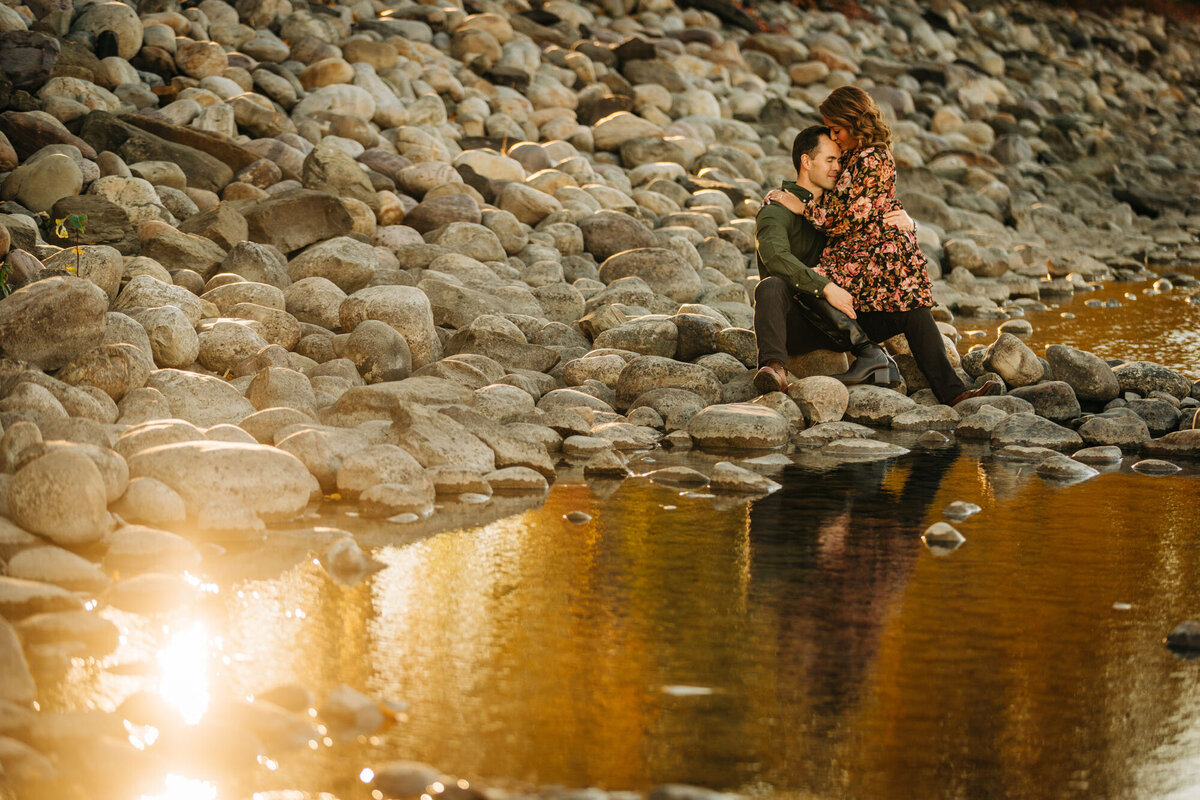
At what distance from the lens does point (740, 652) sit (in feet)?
10.0

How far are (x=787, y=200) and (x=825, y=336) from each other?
Result: 68cm

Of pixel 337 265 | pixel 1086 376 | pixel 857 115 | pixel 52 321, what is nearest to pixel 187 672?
pixel 52 321

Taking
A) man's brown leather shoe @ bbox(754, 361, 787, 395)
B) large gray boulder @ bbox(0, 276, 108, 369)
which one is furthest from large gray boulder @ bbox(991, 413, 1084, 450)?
large gray boulder @ bbox(0, 276, 108, 369)

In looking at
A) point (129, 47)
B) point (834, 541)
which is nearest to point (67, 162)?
point (129, 47)

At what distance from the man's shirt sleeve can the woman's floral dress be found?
0.19m

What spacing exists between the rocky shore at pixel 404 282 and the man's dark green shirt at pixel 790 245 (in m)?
0.48

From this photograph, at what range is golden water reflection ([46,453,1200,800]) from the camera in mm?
2488

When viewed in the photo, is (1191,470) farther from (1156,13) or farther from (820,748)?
(1156,13)

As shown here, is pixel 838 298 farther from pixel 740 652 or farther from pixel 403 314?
pixel 740 652

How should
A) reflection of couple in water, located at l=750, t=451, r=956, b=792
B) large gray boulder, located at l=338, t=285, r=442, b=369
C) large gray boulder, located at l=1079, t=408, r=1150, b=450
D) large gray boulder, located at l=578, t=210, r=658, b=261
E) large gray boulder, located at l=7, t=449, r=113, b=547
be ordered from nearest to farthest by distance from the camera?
reflection of couple in water, located at l=750, t=451, r=956, b=792 < large gray boulder, located at l=7, t=449, r=113, b=547 < large gray boulder, located at l=1079, t=408, r=1150, b=450 < large gray boulder, located at l=338, t=285, r=442, b=369 < large gray boulder, located at l=578, t=210, r=658, b=261

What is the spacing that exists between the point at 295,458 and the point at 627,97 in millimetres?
9245

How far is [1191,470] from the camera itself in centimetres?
515

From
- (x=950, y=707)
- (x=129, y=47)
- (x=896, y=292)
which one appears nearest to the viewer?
(x=950, y=707)

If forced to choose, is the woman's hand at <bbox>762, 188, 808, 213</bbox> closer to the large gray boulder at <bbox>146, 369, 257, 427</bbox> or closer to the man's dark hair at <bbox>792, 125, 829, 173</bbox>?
the man's dark hair at <bbox>792, 125, 829, 173</bbox>
